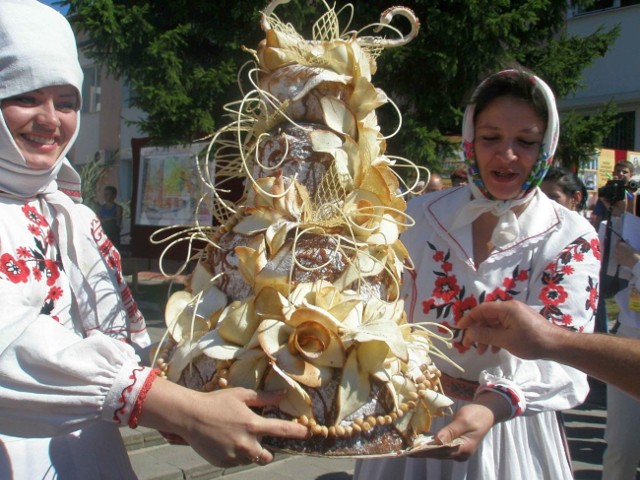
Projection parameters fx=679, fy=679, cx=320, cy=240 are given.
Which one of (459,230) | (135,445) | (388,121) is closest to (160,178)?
(388,121)

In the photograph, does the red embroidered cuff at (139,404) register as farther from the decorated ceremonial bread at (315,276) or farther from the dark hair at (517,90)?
the dark hair at (517,90)

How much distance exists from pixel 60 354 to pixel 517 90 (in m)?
1.45

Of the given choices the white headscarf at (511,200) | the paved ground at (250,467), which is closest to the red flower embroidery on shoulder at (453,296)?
the white headscarf at (511,200)

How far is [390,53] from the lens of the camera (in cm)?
772

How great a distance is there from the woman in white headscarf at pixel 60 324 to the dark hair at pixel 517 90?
119cm

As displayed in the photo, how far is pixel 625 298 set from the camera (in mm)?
4426

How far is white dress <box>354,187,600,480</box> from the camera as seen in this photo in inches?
75.3

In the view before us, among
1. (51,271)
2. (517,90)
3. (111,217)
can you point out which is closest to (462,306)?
(517,90)

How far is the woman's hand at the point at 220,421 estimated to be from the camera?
1282 mm

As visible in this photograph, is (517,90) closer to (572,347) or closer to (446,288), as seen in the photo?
(446,288)

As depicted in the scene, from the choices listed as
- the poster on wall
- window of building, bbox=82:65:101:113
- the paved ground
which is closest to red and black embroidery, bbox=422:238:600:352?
the paved ground

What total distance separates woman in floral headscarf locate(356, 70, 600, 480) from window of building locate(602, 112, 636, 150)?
12.6 m

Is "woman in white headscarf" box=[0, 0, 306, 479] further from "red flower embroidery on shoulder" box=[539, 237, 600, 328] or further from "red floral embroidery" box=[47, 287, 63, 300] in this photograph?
"red flower embroidery on shoulder" box=[539, 237, 600, 328]

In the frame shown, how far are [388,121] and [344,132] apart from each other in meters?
6.68
